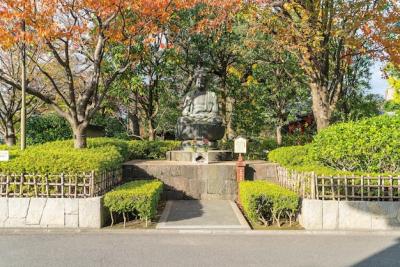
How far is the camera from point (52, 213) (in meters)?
7.25

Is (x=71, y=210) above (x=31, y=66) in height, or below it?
below

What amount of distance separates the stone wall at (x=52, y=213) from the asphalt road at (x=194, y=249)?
1.34 feet

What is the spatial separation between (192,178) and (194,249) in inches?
179

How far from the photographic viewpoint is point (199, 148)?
39.9ft

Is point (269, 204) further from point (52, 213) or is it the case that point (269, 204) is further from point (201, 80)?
point (201, 80)

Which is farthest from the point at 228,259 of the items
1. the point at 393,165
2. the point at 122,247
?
the point at 393,165

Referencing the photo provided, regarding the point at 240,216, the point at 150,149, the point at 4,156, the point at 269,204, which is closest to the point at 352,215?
the point at 269,204

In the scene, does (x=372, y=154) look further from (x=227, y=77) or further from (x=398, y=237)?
(x=227, y=77)

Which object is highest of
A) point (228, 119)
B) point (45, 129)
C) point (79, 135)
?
point (228, 119)

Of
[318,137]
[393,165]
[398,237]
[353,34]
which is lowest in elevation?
[398,237]

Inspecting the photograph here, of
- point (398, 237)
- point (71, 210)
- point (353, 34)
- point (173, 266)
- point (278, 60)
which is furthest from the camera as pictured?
point (278, 60)

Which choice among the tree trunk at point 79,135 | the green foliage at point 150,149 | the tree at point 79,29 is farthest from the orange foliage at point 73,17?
the green foliage at point 150,149

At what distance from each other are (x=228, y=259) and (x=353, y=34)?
9.17 metres

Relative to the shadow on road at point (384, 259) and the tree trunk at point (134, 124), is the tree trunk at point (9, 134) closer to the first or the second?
the tree trunk at point (134, 124)
